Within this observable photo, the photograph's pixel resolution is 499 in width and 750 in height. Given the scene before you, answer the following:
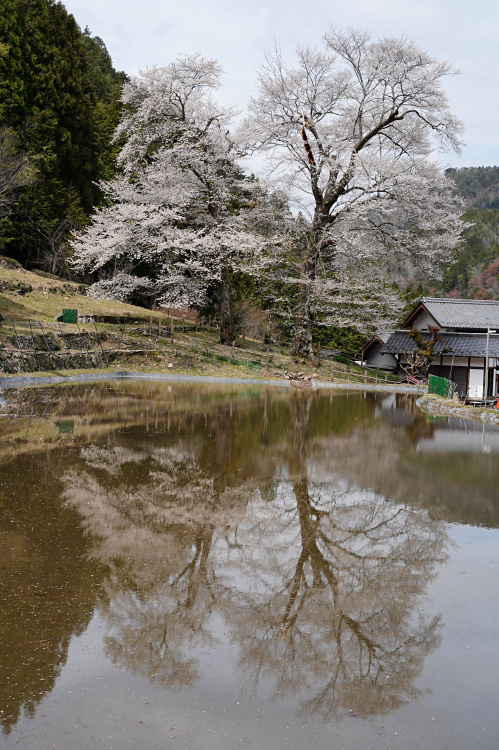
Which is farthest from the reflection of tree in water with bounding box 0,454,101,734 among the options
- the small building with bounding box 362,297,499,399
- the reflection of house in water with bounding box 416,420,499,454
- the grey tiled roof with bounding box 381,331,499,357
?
the grey tiled roof with bounding box 381,331,499,357

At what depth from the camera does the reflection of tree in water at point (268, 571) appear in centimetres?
455

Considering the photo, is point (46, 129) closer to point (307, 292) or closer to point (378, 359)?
point (307, 292)

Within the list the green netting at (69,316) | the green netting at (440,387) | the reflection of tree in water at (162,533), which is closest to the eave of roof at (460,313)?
the green netting at (440,387)

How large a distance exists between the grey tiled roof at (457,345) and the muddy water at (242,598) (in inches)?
932

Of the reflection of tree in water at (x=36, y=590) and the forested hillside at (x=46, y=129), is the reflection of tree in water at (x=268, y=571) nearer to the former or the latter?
the reflection of tree in water at (x=36, y=590)

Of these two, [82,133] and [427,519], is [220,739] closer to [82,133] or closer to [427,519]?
[427,519]

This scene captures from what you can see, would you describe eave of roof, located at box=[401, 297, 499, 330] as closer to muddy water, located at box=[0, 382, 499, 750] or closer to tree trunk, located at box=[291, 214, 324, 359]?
tree trunk, located at box=[291, 214, 324, 359]

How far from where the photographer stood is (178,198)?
98.9 feet

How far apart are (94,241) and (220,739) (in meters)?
29.0

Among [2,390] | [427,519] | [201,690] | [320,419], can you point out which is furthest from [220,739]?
[2,390]

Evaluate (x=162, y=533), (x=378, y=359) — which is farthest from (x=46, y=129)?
(x=162, y=533)

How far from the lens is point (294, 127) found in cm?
3016

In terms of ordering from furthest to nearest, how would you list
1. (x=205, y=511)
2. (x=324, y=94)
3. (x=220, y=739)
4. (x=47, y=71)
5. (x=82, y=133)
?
(x=82, y=133), (x=47, y=71), (x=324, y=94), (x=205, y=511), (x=220, y=739)

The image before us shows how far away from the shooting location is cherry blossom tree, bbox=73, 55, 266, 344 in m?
29.8
